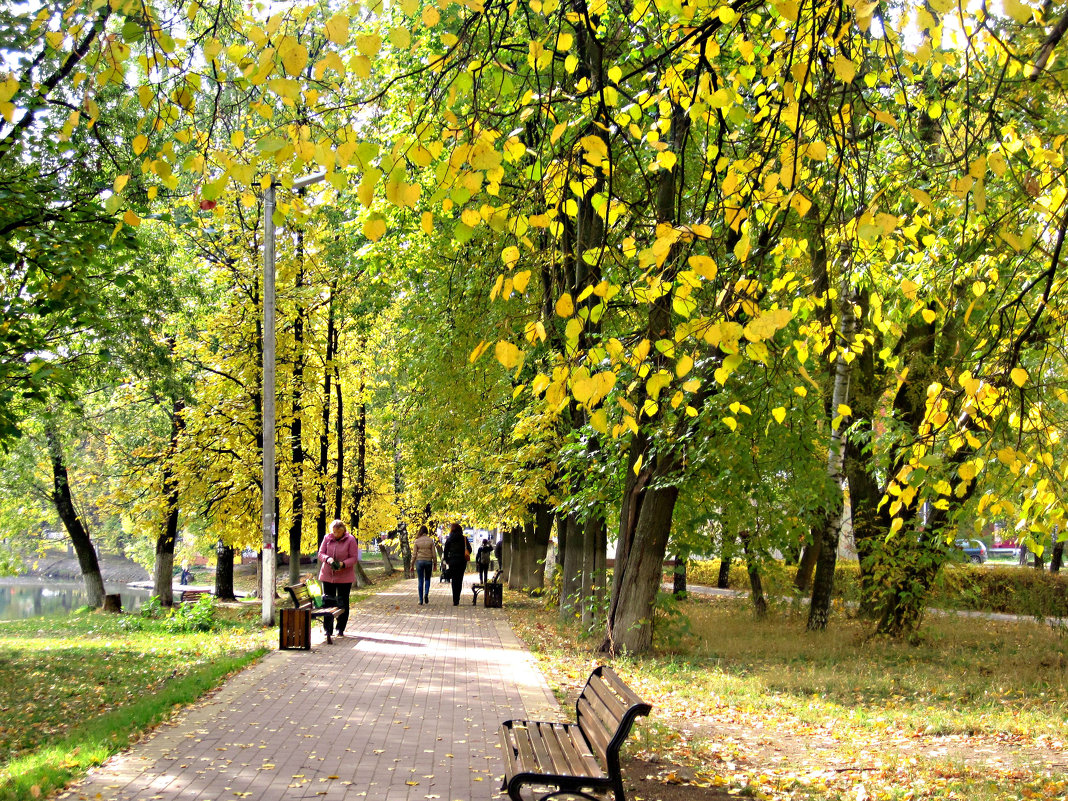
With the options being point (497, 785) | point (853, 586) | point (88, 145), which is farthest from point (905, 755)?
point (853, 586)

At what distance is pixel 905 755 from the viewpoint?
754 centimetres

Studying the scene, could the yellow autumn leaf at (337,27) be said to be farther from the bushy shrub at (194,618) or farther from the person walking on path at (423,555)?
the person walking on path at (423,555)

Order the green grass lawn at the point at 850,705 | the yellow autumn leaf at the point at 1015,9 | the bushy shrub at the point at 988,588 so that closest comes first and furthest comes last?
the yellow autumn leaf at the point at 1015,9, the green grass lawn at the point at 850,705, the bushy shrub at the point at 988,588

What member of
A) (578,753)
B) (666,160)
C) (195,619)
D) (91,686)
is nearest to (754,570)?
(195,619)

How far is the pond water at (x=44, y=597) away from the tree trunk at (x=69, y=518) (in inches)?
168

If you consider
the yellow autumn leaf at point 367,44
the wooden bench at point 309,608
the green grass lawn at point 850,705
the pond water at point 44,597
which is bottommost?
the pond water at point 44,597

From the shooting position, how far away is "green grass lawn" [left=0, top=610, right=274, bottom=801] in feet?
22.5

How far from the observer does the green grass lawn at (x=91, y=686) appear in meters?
6.87

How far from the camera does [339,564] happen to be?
52.5ft

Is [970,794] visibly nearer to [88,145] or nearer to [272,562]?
[88,145]

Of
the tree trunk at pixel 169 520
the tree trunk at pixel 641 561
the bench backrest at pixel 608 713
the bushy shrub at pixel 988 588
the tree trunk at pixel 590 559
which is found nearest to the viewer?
the bench backrest at pixel 608 713

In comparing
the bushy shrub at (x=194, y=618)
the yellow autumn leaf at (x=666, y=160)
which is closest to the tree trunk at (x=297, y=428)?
the bushy shrub at (x=194, y=618)

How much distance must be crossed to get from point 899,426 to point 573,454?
4.55 meters

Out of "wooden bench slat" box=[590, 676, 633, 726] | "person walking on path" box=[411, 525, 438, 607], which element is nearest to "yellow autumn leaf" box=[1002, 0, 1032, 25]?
"wooden bench slat" box=[590, 676, 633, 726]
